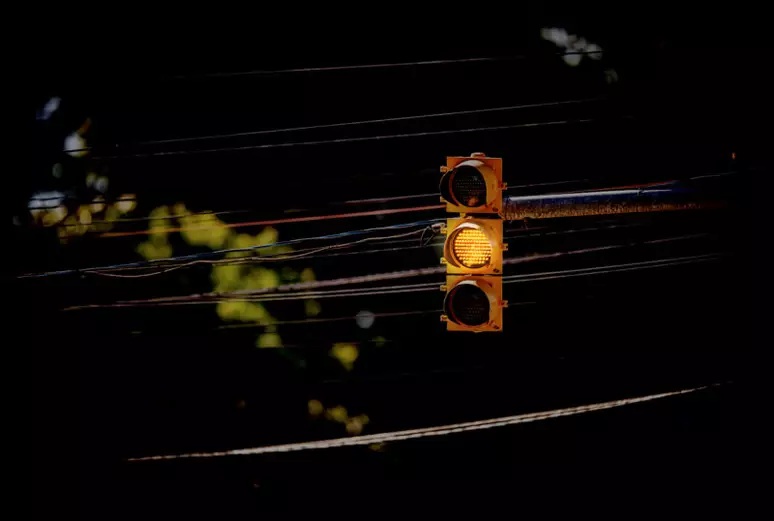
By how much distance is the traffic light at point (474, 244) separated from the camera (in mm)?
4504

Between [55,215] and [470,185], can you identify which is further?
[55,215]

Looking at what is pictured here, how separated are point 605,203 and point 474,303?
1.17 metres

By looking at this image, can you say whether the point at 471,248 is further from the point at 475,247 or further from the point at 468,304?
the point at 468,304

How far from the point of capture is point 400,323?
14.8 meters

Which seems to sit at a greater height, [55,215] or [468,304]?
[55,215]

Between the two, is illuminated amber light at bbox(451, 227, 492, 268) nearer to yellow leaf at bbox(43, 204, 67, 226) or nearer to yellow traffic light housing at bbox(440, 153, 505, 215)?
yellow traffic light housing at bbox(440, 153, 505, 215)

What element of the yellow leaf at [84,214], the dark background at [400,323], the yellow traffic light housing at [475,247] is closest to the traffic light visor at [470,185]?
the yellow traffic light housing at [475,247]

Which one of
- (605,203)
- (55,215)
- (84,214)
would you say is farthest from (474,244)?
(55,215)

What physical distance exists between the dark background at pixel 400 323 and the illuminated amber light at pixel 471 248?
708 centimetres

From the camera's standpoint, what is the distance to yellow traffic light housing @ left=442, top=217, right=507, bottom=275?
457cm

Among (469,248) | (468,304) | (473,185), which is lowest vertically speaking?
(468,304)

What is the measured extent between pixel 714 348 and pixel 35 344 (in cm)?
1262

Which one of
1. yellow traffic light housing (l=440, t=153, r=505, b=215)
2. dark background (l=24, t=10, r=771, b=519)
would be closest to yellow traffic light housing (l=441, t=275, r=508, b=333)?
yellow traffic light housing (l=440, t=153, r=505, b=215)

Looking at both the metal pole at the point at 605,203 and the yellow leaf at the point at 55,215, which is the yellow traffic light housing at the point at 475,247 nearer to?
the metal pole at the point at 605,203
